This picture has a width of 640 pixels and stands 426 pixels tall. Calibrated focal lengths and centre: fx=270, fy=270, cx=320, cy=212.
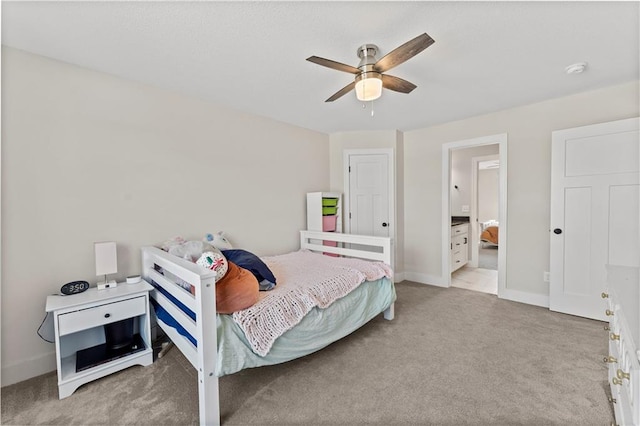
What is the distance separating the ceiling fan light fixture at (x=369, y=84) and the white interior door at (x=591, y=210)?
2.25m

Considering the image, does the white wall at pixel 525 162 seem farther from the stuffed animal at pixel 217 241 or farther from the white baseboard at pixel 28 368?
the white baseboard at pixel 28 368

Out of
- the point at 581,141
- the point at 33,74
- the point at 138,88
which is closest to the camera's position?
the point at 33,74

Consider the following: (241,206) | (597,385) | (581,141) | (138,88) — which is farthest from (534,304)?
(138,88)

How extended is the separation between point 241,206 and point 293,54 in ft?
5.45

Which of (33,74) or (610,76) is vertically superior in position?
(610,76)

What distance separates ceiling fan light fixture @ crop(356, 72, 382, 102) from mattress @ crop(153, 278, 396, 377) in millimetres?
1493

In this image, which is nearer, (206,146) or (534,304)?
(206,146)

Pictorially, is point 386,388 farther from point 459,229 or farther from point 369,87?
point 459,229

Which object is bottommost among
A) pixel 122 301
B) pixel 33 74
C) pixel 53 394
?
pixel 53 394

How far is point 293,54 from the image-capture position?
1894 mm

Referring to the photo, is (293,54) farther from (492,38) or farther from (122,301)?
(122,301)

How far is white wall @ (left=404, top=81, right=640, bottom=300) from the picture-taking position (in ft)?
8.55

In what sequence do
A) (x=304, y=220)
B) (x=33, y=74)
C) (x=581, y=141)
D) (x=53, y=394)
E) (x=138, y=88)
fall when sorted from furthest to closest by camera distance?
(x=304, y=220)
(x=581, y=141)
(x=138, y=88)
(x=33, y=74)
(x=53, y=394)

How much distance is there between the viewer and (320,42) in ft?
5.76
